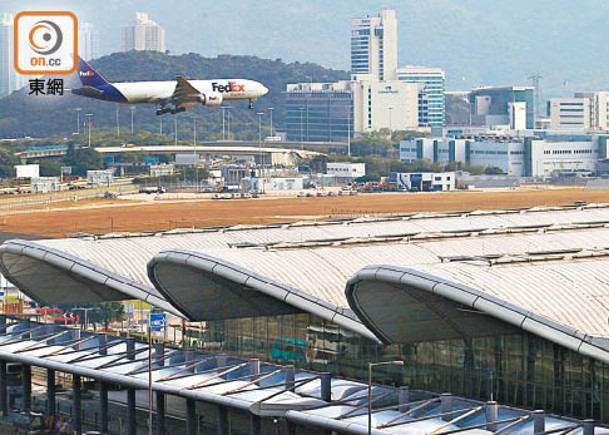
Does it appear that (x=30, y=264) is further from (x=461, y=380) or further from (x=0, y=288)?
(x=0, y=288)


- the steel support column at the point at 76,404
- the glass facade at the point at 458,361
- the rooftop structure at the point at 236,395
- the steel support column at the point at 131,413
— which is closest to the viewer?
the rooftop structure at the point at 236,395

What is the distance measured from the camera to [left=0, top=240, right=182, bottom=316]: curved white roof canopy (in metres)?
66.4

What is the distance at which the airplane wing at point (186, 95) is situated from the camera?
618 feet

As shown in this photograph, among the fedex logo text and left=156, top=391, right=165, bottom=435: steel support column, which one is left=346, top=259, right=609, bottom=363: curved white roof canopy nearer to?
left=156, top=391, right=165, bottom=435: steel support column

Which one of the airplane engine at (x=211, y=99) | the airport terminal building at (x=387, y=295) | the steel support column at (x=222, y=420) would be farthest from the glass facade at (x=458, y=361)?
the airplane engine at (x=211, y=99)

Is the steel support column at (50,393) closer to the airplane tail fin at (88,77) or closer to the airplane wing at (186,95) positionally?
the airplane wing at (186,95)

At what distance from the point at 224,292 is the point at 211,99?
4902 inches

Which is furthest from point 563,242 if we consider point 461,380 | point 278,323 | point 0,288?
point 0,288

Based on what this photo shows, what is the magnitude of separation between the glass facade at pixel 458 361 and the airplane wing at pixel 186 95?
128 meters

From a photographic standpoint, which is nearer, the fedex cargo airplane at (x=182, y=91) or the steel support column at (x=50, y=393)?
the steel support column at (x=50, y=393)

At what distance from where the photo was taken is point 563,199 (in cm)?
19138

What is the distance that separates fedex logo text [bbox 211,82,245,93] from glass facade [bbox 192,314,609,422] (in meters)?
132

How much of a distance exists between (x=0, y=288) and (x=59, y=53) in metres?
101

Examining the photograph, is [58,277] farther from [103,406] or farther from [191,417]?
[191,417]
